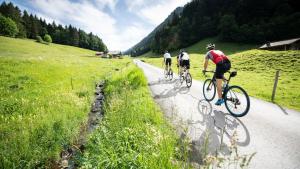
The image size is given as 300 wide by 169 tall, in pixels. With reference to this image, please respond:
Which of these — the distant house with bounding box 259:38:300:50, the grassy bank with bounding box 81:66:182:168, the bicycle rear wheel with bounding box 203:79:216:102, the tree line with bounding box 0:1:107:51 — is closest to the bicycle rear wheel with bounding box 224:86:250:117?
the bicycle rear wheel with bounding box 203:79:216:102

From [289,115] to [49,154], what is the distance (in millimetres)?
8699

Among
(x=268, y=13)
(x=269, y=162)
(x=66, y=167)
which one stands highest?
(x=268, y=13)

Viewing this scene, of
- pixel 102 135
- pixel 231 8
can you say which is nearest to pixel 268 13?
pixel 231 8

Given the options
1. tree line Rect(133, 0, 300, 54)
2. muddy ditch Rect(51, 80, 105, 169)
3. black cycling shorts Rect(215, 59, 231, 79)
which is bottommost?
muddy ditch Rect(51, 80, 105, 169)

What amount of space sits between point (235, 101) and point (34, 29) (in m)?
121

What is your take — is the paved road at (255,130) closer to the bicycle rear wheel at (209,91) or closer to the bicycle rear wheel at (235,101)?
the bicycle rear wheel at (235,101)

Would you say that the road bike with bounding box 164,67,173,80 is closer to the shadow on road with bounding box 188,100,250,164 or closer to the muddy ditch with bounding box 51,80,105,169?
the muddy ditch with bounding box 51,80,105,169

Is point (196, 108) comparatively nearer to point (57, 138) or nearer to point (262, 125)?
point (262, 125)

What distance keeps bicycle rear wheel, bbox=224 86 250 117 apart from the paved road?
249 mm

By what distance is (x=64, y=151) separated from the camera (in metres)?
5.82

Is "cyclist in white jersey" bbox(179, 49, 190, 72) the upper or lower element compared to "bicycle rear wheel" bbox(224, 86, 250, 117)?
upper

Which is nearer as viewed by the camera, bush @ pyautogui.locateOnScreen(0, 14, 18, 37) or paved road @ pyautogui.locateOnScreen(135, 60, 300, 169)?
paved road @ pyautogui.locateOnScreen(135, 60, 300, 169)

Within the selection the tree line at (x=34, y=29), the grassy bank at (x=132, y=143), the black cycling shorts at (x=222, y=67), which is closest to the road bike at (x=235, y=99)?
the black cycling shorts at (x=222, y=67)

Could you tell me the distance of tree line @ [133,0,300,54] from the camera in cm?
6681
